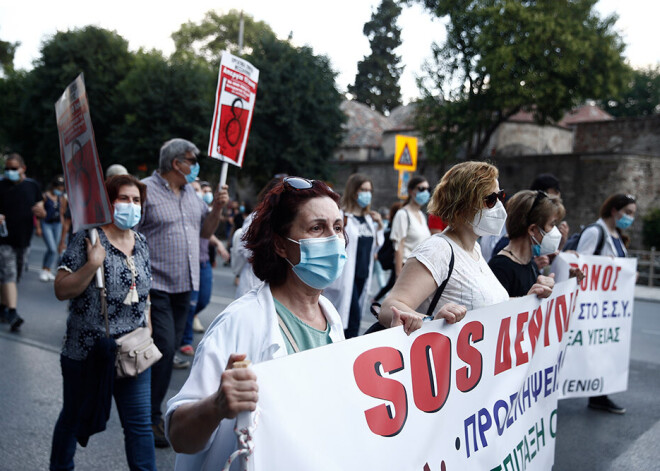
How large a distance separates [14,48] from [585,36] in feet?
150

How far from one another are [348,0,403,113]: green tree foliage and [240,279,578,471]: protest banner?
66.7m

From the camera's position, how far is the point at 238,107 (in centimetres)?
504

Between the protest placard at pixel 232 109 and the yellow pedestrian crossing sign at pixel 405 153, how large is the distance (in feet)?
30.0

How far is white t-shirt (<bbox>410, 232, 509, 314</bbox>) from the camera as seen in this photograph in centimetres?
275

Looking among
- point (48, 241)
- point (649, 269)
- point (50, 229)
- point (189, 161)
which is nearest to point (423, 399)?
point (189, 161)

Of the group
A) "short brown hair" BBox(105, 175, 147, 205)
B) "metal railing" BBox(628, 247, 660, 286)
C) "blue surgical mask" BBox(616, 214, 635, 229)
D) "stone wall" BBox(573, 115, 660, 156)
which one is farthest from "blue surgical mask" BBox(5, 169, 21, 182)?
"stone wall" BBox(573, 115, 660, 156)

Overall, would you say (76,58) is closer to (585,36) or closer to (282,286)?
(585,36)

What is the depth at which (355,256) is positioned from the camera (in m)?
5.99

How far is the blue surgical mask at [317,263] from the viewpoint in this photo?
2053 millimetres

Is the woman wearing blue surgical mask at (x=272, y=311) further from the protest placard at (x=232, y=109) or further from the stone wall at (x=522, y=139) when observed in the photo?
the stone wall at (x=522, y=139)

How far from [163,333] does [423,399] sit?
2426mm

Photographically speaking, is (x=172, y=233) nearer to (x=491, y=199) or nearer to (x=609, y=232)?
(x=491, y=199)

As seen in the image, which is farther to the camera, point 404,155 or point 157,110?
point 157,110

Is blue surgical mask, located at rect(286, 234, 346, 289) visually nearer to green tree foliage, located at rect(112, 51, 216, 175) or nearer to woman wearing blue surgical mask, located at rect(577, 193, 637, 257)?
woman wearing blue surgical mask, located at rect(577, 193, 637, 257)
